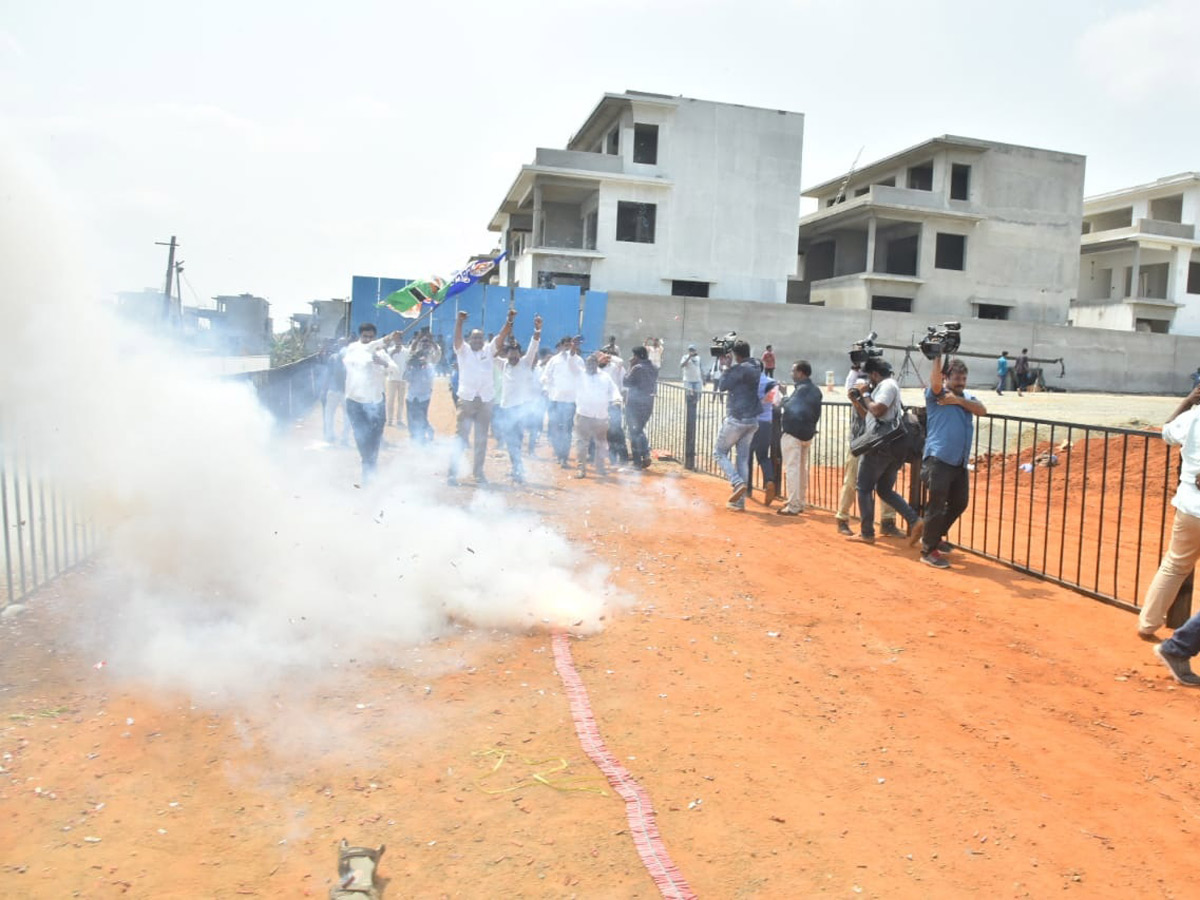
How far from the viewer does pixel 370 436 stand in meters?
8.77

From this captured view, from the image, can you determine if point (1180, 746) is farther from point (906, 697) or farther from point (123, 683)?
point (123, 683)

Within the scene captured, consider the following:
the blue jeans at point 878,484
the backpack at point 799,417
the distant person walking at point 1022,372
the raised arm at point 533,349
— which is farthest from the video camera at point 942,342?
the distant person walking at point 1022,372

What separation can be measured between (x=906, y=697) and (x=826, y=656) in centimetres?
63

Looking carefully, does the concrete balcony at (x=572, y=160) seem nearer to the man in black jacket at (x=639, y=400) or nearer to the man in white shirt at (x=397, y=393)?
the man in white shirt at (x=397, y=393)

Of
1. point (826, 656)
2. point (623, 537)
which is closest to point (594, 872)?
point (826, 656)

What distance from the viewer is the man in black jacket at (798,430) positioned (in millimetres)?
8945

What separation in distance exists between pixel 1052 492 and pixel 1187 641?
24.8ft

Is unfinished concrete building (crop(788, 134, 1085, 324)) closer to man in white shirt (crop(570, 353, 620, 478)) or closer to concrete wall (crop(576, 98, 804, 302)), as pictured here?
concrete wall (crop(576, 98, 804, 302))

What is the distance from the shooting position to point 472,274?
9750mm

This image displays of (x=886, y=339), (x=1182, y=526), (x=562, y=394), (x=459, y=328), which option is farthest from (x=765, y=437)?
(x=886, y=339)

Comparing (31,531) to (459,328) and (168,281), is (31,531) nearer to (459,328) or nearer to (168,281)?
(168,281)

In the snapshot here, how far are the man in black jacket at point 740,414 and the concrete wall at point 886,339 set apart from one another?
16782mm

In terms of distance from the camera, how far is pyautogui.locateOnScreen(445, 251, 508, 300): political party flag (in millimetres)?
9531

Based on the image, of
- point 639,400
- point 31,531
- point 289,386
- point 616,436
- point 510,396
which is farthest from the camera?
point 289,386
